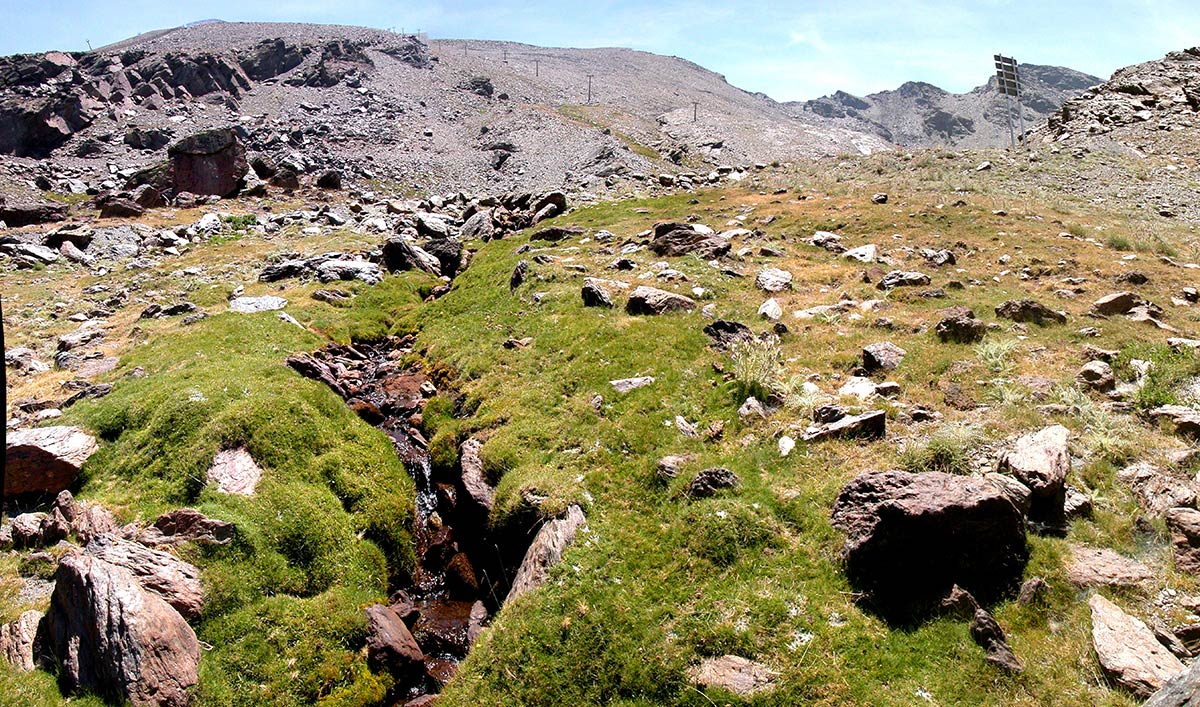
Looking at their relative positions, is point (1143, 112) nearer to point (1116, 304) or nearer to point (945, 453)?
point (1116, 304)

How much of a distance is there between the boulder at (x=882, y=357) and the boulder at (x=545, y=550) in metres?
9.90

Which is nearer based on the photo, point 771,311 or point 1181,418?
point 1181,418

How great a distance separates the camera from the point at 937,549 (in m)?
11.0

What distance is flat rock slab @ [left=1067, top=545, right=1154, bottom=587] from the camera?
10109mm

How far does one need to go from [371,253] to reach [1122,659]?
4092 cm

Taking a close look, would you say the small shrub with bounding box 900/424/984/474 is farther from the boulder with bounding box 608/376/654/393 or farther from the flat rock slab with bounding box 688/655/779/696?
the boulder with bounding box 608/376/654/393

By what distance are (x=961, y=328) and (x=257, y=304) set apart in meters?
30.9

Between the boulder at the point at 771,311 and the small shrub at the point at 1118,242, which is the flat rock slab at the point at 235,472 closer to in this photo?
the boulder at the point at 771,311

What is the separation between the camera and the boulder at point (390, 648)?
43.2 ft

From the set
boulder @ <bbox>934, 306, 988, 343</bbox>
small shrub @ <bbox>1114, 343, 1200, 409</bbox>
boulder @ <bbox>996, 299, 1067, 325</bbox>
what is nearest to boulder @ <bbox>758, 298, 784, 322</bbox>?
boulder @ <bbox>934, 306, 988, 343</bbox>

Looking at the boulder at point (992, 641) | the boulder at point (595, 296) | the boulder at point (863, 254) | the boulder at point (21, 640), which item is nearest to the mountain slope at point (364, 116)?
the boulder at point (863, 254)

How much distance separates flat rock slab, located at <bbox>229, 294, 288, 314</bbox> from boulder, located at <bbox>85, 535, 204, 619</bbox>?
61.8 feet

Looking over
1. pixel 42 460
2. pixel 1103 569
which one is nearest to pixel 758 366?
pixel 1103 569

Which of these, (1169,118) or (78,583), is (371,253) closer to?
(78,583)
